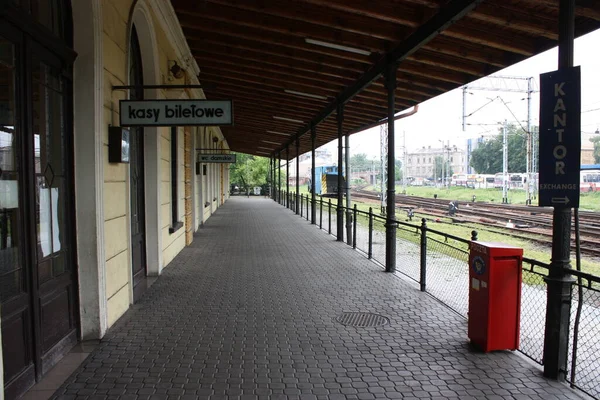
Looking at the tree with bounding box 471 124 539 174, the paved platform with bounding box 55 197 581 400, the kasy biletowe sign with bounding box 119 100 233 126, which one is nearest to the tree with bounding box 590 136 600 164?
the tree with bounding box 471 124 539 174

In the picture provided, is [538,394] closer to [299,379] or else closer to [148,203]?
[299,379]

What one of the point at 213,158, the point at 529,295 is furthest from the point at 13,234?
the point at 213,158

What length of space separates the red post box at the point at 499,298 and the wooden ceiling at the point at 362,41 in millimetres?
2647

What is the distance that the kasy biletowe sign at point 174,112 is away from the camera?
4.62 m

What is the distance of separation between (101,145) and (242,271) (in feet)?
12.8

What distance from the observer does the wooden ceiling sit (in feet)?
17.3

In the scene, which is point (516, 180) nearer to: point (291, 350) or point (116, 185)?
point (291, 350)

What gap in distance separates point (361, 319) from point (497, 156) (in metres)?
64.7

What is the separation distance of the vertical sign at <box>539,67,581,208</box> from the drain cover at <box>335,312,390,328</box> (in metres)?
2.20

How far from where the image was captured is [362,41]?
712cm

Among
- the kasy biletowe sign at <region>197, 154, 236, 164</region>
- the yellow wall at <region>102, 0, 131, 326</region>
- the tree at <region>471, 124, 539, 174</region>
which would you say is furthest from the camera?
the tree at <region>471, 124, 539, 174</region>

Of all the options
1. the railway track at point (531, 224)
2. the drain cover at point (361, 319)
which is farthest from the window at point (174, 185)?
the railway track at point (531, 224)

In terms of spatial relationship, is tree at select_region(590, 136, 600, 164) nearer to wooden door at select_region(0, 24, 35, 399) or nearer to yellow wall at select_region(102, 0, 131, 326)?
yellow wall at select_region(102, 0, 131, 326)

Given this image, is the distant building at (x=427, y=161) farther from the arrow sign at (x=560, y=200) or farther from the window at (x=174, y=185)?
the arrow sign at (x=560, y=200)
